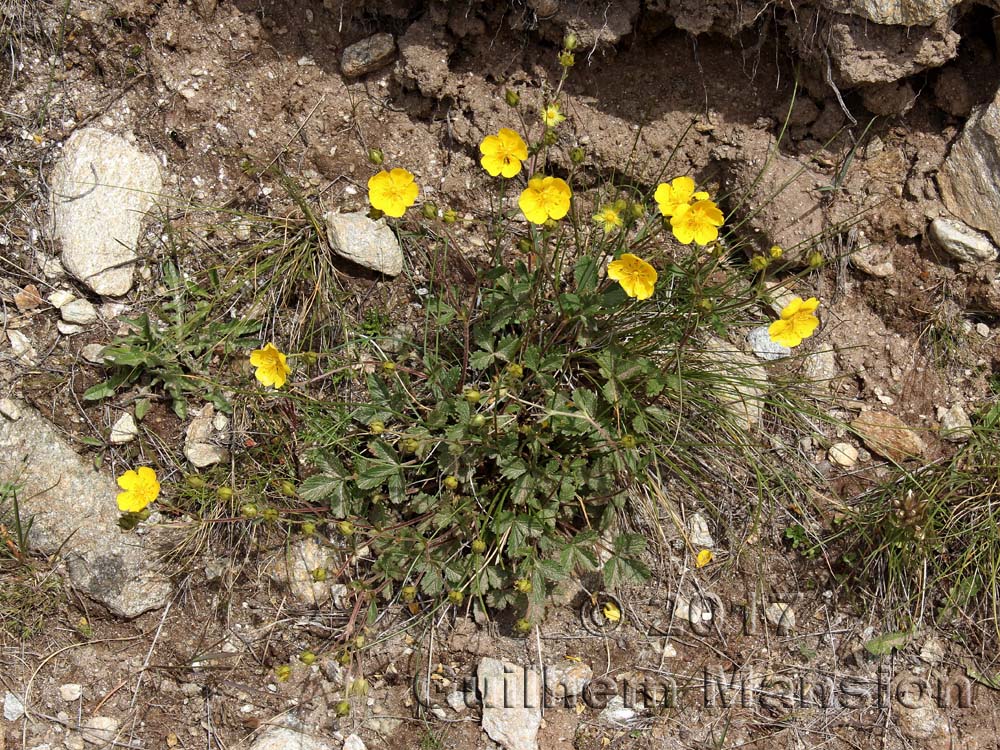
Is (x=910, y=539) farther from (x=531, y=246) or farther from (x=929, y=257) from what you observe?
(x=531, y=246)

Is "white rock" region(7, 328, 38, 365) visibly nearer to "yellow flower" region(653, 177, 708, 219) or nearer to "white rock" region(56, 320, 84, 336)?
"white rock" region(56, 320, 84, 336)

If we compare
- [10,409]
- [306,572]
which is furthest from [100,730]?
[10,409]

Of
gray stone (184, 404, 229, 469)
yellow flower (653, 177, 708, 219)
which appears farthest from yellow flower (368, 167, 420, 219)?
gray stone (184, 404, 229, 469)

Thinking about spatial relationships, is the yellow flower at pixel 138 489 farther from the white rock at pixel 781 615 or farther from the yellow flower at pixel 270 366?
the white rock at pixel 781 615

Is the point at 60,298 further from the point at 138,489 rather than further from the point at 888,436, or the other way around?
the point at 888,436

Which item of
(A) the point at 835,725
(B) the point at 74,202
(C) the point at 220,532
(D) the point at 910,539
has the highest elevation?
(B) the point at 74,202

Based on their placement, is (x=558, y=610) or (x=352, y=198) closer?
(x=558, y=610)

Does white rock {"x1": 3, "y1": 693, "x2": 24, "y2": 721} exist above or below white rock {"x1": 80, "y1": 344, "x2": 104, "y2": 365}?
below

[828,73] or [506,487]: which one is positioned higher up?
[828,73]

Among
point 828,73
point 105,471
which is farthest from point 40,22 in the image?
point 828,73
